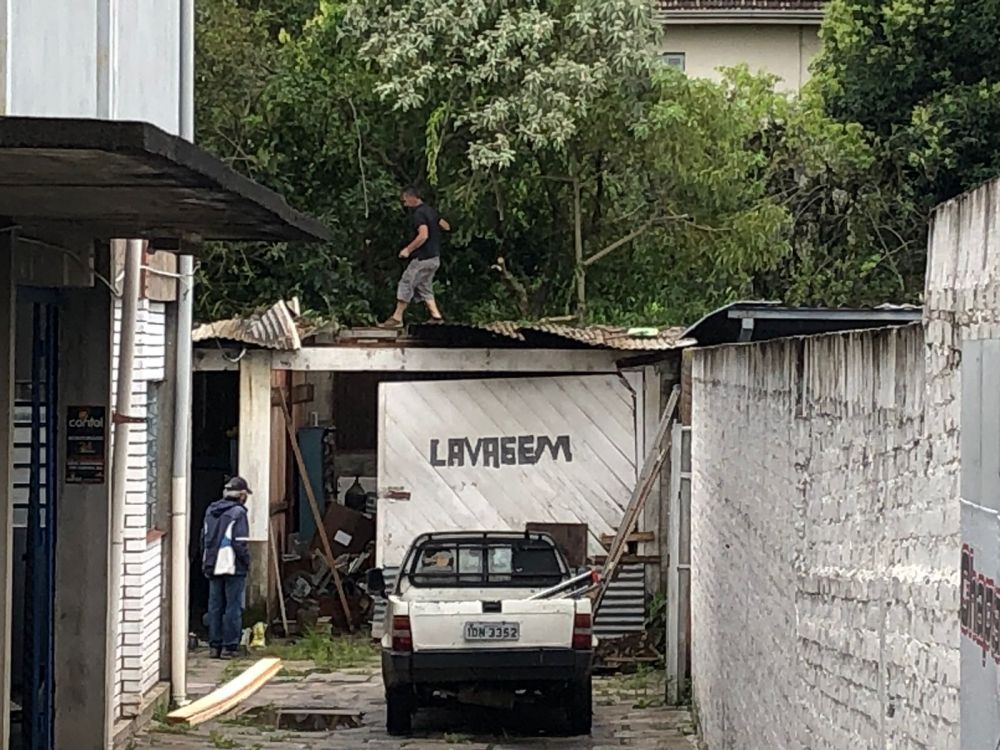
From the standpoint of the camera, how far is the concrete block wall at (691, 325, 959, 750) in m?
3.68

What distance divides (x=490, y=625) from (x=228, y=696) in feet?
8.78

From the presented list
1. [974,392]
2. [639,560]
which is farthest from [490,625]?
[974,392]

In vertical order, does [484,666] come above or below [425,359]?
below

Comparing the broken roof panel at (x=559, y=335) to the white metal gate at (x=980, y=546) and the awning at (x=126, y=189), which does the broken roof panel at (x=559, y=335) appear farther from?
the white metal gate at (x=980, y=546)

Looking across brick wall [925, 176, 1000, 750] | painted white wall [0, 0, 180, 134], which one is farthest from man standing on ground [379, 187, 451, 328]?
brick wall [925, 176, 1000, 750]

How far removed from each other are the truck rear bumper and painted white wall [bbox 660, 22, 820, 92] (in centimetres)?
2478

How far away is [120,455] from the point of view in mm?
10523

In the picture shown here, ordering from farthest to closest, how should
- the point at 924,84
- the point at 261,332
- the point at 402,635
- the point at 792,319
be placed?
the point at 924,84
the point at 261,332
the point at 402,635
the point at 792,319

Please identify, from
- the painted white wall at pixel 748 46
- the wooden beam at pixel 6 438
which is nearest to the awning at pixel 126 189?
the wooden beam at pixel 6 438

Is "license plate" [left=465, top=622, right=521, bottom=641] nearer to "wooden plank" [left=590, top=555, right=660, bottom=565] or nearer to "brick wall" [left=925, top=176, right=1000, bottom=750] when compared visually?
"wooden plank" [left=590, top=555, right=660, bottom=565]

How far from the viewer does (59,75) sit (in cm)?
904

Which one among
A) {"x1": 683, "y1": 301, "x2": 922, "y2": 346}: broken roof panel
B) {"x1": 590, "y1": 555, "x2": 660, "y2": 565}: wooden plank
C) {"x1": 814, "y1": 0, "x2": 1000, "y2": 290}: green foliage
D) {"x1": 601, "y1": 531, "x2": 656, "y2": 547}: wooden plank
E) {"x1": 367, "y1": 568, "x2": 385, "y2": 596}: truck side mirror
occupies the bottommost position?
{"x1": 590, "y1": 555, "x2": 660, "y2": 565}: wooden plank

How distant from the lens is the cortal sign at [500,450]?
16922mm

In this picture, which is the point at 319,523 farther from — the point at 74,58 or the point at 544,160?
the point at 74,58
